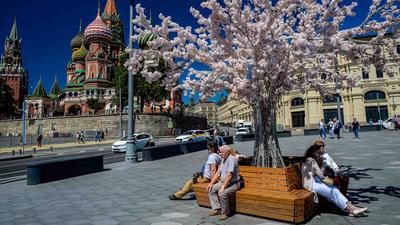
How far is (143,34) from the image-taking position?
243 inches

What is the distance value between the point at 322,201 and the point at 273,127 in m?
1.75

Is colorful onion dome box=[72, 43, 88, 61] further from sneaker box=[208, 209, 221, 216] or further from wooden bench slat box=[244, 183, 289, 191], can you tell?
wooden bench slat box=[244, 183, 289, 191]

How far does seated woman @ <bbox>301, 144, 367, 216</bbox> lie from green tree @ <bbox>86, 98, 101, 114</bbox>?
60661mm

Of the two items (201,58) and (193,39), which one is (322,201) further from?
(193,39)

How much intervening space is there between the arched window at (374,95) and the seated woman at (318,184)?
46.2 meters

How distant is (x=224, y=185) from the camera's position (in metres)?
5.02

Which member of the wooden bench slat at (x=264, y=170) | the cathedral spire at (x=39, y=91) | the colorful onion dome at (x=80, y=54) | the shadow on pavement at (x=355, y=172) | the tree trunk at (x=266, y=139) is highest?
the colorful onion dome at (x=80, y=54)

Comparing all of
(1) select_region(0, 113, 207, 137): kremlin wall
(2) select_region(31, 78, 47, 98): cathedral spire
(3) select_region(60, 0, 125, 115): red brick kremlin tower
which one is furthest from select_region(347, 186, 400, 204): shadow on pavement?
(2) select_region(31, 78, 47, 98): cathedral spire

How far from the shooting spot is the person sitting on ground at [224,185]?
5.06 metres

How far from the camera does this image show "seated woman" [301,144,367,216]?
15.7 ft

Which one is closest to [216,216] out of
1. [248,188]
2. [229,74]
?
[248,188]

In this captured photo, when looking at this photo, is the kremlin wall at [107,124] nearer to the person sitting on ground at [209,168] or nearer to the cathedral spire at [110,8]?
the cathedral spire at [110,8]

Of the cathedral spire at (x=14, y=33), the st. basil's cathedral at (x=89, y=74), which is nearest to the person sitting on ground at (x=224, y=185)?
the st. basil's cathedral at (x=89, y=74)

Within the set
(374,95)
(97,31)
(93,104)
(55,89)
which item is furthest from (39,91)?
(374,95)
